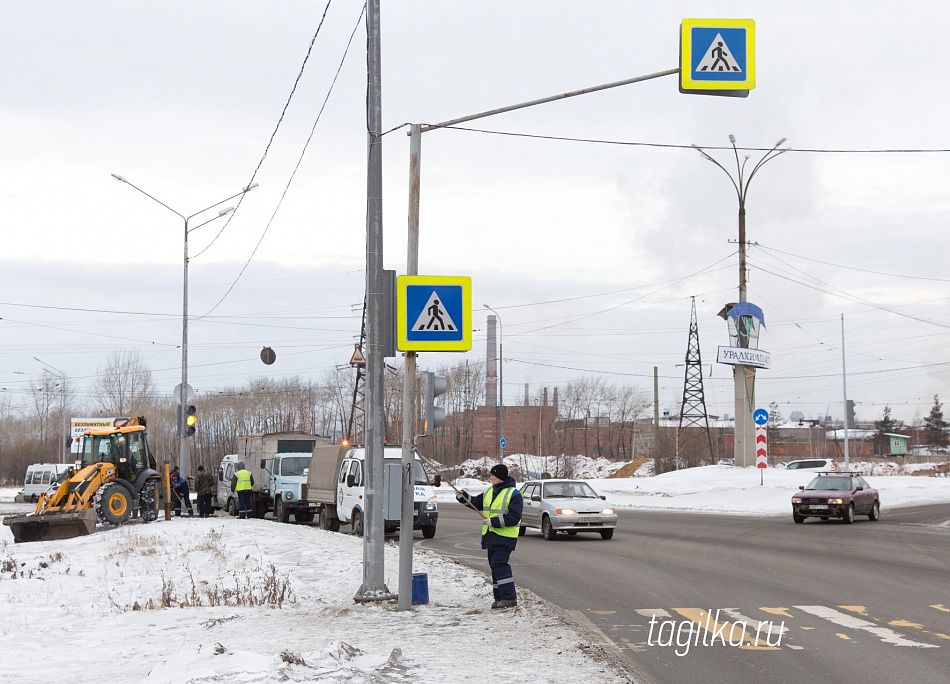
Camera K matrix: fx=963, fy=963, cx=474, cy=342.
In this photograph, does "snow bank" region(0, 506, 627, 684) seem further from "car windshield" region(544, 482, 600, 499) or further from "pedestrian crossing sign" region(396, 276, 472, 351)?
"car windshield" region(544, 482, 600, 499)

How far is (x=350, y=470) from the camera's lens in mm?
24000

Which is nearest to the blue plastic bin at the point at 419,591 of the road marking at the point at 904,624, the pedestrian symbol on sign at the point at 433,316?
the pedestrian symbol on sign at the point at 433,316

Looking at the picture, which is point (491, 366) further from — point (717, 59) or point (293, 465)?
point (717, 59)

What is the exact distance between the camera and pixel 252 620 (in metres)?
10.7

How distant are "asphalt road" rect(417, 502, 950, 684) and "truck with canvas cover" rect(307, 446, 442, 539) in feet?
2.97

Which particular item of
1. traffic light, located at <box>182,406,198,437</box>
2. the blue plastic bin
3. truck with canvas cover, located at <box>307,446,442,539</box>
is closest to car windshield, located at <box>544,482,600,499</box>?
truck with canvas cover, located at <box>307,446,442,539</box>

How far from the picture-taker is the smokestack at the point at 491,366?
96.2m

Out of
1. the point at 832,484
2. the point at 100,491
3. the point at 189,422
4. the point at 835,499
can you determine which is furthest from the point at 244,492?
the point at 832,484

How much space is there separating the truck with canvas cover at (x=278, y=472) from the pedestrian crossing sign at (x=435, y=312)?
1925 centimetres

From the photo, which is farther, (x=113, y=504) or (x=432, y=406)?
(x=113, y=504)

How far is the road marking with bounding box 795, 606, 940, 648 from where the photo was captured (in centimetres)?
963

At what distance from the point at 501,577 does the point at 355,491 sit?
12.6 meters

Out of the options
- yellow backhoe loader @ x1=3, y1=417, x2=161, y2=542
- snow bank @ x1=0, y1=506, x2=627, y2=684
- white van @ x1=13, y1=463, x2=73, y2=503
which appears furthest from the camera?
white van @ x1=13, y1=463, x2=73, y2=503

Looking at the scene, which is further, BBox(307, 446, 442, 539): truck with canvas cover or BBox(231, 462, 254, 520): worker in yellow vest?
BBox(231, 462, 254, 520): worker in yellow vest
